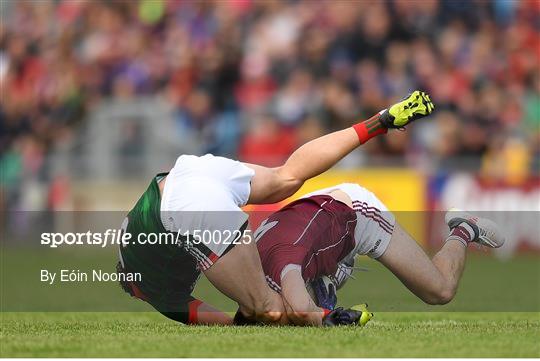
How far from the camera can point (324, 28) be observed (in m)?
18.2

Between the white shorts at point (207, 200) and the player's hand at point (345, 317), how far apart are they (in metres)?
0.72

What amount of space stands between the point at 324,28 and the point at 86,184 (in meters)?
4.34

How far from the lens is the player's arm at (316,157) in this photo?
7.21 m

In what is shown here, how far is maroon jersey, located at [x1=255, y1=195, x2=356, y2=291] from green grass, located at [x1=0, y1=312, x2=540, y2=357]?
468 mm

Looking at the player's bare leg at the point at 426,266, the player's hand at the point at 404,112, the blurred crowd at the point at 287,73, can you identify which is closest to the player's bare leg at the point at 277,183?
the player's hand at the point at 404,112

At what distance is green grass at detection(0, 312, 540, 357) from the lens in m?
5.68

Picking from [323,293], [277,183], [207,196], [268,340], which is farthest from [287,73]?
[268,340]

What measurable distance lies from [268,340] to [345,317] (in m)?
0.77

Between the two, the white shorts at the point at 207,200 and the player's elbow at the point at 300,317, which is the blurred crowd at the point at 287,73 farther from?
the player's elbow at the point at 300,317

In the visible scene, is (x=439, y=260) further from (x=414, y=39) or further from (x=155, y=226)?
(x=414, y=39)

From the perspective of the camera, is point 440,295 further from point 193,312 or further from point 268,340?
point 268,340

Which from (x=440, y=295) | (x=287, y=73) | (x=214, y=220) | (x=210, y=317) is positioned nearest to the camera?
Answer: (x=214, y=220)

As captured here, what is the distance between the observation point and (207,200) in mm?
6809

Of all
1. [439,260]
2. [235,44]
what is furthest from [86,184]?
[439,260]
